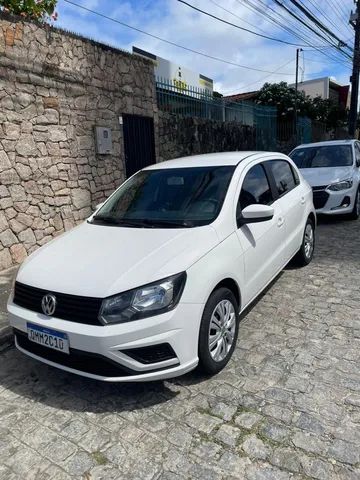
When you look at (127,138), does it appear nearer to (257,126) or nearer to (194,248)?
(194,248)

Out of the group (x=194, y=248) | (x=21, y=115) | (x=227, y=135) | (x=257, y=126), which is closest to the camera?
(x=194, y=248)

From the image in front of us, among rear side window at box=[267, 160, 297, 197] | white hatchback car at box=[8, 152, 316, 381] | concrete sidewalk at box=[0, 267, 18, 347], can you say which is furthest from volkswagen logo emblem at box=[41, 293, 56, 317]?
rear side window at box=[267, 160, 297, 197]

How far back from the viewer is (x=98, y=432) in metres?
2.68

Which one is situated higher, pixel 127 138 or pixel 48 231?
pixel 127 138

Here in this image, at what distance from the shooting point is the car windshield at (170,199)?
356 cm

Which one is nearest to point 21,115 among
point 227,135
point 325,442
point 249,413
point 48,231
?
point 48,231

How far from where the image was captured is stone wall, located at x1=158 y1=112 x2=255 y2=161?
31.9 ft

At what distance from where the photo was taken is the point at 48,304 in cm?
288

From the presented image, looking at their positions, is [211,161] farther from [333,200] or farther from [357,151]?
[357,151]

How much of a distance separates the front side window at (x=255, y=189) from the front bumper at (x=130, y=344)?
131 cm

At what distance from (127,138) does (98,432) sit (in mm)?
6781

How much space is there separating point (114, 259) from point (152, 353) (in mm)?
745

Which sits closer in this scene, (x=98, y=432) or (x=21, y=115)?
(x=98, y=432)

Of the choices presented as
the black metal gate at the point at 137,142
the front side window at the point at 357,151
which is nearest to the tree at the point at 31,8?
the black metal gate at the point at 137,142
